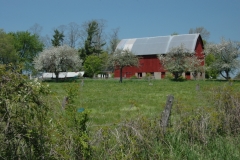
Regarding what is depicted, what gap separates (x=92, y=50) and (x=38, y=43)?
14.0 metres

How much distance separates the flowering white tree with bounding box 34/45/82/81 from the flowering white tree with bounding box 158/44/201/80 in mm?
13452

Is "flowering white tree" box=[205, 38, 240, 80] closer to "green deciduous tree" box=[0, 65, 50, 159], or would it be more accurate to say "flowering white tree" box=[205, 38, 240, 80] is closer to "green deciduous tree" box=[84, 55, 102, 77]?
"green deciduous tree" box=[84, 55, 102, 77]

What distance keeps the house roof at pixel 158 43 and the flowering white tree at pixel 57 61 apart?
1421cm

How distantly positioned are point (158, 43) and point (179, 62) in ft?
46.3

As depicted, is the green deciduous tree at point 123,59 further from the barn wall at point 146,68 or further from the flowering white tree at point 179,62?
the barn wall at point 146,68

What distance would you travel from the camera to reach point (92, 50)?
73688 millimetres

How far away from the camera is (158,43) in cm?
6044

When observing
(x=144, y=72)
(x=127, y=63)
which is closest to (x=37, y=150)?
(x=127, y=63)

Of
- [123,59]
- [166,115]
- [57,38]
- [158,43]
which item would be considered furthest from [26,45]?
[166,115]

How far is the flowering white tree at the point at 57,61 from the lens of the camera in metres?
48.6

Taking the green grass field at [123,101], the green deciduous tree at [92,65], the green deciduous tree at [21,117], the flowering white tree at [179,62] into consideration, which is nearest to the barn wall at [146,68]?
the green deciduous tree at [92,65]

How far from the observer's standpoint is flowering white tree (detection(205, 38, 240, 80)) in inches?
1829

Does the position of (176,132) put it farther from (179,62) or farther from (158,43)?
→ (158,43)

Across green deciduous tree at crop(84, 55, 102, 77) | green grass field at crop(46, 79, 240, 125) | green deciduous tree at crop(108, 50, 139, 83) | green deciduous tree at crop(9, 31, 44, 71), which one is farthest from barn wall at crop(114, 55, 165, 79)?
green grass field at crop(46, 79, 240, 125)
